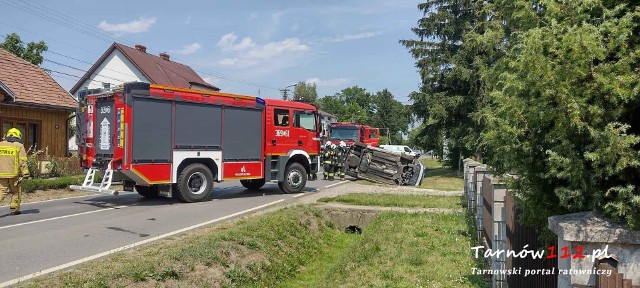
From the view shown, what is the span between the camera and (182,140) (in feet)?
41.8

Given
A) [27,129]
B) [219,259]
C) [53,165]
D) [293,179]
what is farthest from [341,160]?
[219,259]

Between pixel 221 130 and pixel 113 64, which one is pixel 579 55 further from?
pixel 113 64

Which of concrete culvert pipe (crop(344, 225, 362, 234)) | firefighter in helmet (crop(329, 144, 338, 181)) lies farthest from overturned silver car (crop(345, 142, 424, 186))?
concrete culvert pipe (crop(344, 225, 362, 234))

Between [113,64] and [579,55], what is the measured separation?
41.8 metres

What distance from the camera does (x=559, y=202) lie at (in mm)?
3566

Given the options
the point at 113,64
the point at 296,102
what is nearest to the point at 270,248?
the point at 296,102

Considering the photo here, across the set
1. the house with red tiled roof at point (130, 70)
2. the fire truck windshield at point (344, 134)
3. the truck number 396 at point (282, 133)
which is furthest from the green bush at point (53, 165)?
the house with red tiled roof at point (130, 70)

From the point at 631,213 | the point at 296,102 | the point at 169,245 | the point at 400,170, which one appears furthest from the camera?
the point at 400,170

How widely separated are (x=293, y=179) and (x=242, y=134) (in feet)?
7.84

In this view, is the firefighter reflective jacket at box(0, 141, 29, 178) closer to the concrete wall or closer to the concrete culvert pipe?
the concrete culvert pipe

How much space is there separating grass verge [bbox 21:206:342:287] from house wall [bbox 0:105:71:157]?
13388 millimetres

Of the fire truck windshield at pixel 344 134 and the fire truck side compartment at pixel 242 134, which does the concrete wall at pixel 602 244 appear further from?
the fire truck windshield at pixel 344 134

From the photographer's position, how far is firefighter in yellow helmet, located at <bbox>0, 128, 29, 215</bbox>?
1048cm

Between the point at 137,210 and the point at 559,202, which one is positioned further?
the point at 137,210
